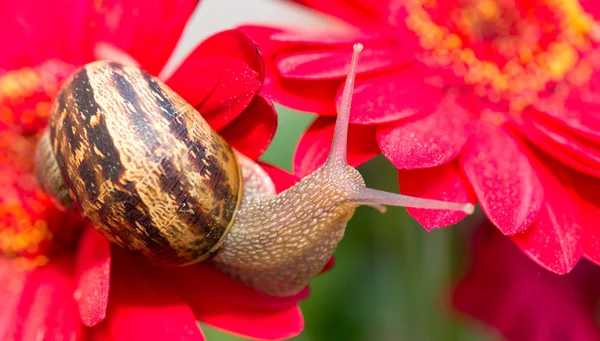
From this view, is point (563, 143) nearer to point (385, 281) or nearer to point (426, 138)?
point (426, 138)

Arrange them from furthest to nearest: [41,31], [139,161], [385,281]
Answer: [385,281], [41,31], [139,161]

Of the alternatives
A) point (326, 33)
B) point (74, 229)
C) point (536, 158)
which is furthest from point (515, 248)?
point (74, 229)

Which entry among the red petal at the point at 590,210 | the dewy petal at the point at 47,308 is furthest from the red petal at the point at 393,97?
the dewy petal at the point at 47,308

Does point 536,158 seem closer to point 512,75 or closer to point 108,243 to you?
point 512,75

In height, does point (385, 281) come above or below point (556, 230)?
below

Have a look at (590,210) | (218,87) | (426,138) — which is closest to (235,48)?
(218,87)

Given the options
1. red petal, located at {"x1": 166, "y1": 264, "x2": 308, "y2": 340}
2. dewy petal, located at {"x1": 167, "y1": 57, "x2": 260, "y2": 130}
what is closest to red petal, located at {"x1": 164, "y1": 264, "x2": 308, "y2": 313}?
red petal, located at {"x1": 166, "y1": 264, "x2": 308, "y2": 340}
